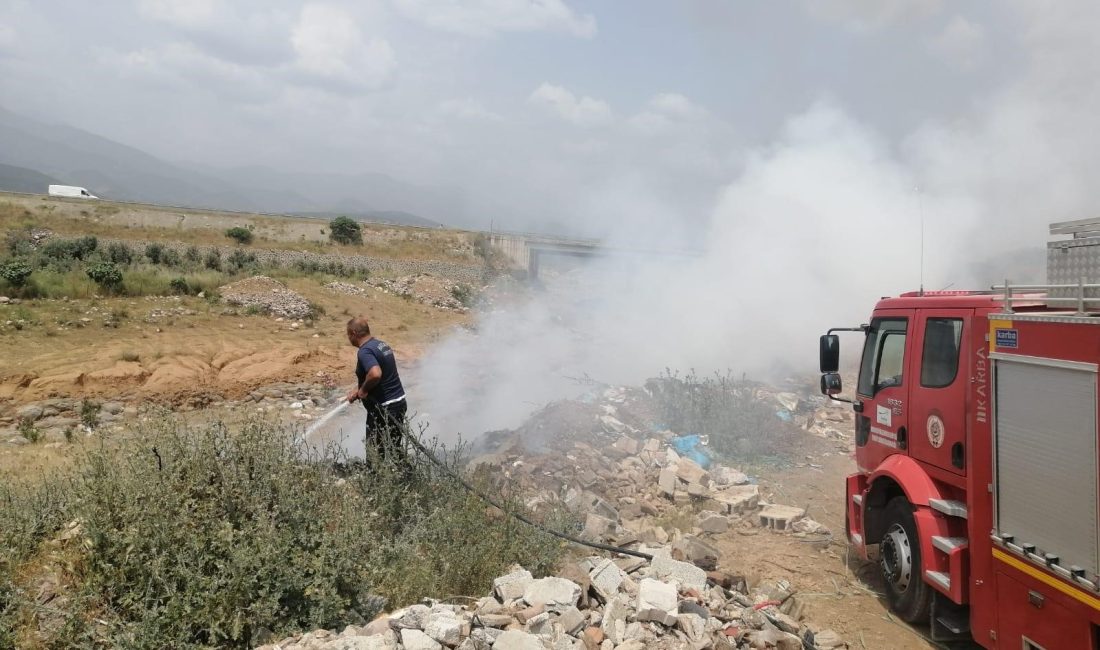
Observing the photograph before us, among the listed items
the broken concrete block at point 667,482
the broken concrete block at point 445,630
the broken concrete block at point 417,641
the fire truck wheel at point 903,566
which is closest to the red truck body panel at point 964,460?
the fire truck wheel at point 903,566

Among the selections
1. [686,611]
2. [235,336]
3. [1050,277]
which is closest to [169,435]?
[686,611]

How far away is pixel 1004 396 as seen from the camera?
13.1 ft

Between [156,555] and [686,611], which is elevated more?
[156,555]

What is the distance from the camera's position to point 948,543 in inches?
178

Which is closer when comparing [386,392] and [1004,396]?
[1004,396]

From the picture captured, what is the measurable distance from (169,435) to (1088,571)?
5.51 metres

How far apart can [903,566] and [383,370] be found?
457cm

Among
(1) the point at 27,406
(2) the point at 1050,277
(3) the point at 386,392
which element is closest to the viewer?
(2) the point at 1050,277

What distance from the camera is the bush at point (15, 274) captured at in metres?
19.8

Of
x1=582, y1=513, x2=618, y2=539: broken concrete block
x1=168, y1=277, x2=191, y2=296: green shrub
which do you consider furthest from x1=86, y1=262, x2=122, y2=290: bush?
x1=582, y1=513, x2=618, y2=539: broken concrete block

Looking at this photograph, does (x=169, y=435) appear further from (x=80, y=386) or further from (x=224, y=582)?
(x=80, y=386)

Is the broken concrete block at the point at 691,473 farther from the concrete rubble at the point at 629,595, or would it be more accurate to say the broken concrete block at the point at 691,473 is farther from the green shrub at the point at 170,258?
the green shrub at the point at 170,258

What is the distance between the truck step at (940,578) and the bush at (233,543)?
8.53ft

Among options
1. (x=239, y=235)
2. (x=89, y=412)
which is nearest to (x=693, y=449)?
(x=89, y=412)
